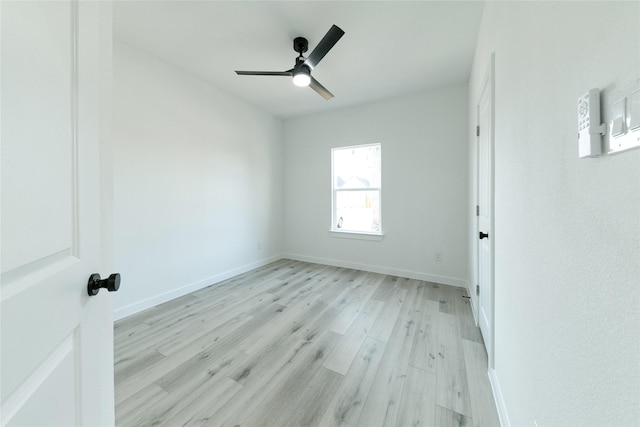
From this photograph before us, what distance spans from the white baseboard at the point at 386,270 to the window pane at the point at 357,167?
1.34 meters

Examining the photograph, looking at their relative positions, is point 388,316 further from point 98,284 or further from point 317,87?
point 317,87

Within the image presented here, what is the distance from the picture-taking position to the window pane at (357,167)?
150 inches

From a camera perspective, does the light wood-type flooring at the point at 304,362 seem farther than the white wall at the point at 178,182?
No

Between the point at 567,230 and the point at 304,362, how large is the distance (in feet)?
5.60

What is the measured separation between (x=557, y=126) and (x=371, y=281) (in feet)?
9.67

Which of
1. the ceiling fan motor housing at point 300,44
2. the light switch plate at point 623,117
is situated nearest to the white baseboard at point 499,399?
the light switch plate at point 623,117

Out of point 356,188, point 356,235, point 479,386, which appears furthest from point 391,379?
point 356,188

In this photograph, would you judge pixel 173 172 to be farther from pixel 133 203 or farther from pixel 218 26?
pixel 218 26

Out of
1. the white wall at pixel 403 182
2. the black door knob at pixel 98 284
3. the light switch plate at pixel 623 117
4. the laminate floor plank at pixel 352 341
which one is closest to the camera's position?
the light switch plate at pixel 623 117

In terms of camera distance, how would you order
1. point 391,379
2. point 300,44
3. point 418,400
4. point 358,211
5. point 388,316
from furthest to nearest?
point 358,211, point 388,316, point 300,44, point 391,379, point 418,400

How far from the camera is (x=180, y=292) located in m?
2.85

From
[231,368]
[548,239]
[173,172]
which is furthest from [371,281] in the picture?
[173,172]

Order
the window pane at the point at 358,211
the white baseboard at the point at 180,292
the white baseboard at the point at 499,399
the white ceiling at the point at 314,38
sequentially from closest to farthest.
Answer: the white baseboard at the point at 499,399 < the white ceiling at the point at 314,38 < the white baseboard at the point at 180,292 < the window pane at the point at 358,211

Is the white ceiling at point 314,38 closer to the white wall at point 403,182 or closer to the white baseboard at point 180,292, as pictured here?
the white wall at point 403,182
